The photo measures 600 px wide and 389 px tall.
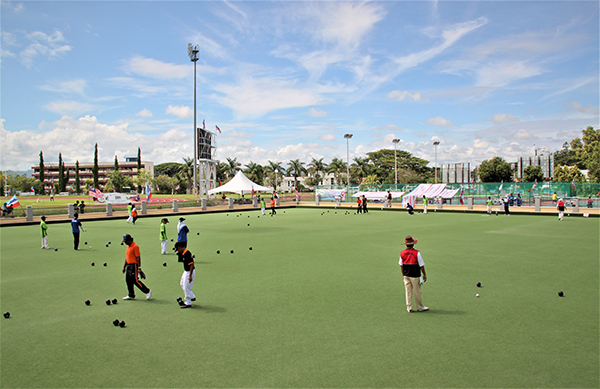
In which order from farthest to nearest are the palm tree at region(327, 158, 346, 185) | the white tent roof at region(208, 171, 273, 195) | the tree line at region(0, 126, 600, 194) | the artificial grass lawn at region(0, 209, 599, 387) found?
the palm tree at region(327, 158, 346, 185), the tree line at region(0, 126, 600, 194), the white tent roof at region(208, 171, 273, 195), the artificial grass lawn at region(0, 209, 599, 387)

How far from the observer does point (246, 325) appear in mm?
6605

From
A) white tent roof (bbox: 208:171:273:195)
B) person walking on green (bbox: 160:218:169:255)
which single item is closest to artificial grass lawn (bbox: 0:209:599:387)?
person walking on green (bbox: 160:218:169:255)

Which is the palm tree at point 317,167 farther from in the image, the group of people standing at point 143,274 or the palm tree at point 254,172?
the group of people standing at point 143,274

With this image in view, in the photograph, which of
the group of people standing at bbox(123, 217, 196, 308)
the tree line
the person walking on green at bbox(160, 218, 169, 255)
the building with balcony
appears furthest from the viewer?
the building with balcony

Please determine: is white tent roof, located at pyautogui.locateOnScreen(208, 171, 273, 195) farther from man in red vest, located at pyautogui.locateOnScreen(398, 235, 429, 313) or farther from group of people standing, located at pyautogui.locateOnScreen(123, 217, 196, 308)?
man in red vest, located at pyautogui.locateOnScreen(398, 235, 429, 313)

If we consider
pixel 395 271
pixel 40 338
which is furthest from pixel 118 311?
pixel 395 271

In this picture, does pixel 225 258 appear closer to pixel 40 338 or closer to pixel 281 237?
pixel 281 237

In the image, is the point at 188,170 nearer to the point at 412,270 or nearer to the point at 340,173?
the point at 340,173

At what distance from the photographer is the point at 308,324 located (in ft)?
21.6

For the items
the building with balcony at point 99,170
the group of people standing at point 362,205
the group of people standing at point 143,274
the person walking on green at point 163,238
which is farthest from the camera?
the building with balcony at point 99,170

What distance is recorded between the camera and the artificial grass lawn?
493 centimetres

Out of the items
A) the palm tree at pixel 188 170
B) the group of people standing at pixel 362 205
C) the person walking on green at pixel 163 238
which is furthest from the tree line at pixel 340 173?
the person walking on green at pixel 163 238

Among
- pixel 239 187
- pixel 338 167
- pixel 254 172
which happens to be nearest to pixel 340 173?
pixel 338 167

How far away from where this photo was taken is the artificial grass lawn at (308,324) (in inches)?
194
